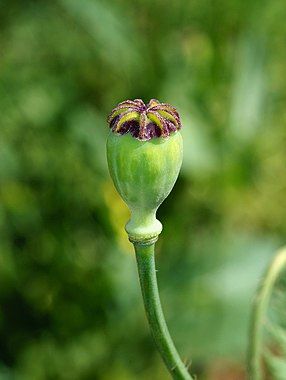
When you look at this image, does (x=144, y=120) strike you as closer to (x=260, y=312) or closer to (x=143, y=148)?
(x=143, y=148)

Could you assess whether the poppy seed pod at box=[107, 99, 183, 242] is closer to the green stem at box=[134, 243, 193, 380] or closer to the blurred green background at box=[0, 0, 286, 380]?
the green stem at box=[134, 243, 193, 380]

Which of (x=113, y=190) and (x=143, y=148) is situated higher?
(x=113, y=190)

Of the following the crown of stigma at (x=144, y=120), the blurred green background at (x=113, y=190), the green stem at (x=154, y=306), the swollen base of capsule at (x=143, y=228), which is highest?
the blurred green background at (x=113, y=190)

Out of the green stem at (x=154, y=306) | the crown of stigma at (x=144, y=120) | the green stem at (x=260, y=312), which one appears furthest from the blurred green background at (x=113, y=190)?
the crown of stigma at (x=144, y=120)

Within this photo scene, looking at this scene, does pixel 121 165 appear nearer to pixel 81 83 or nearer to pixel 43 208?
pixel 43 208

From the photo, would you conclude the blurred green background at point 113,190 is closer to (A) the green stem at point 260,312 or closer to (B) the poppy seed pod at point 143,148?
(A) the green stem at point 260,312

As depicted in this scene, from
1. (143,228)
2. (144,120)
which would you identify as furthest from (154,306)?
(144,120)

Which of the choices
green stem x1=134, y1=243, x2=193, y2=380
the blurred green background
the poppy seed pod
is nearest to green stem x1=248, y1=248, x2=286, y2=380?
green stem x1=134, y1=243, x2=193, y2=380

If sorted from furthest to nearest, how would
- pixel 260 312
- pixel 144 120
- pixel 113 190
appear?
Result: pixel 113 190, pixel 260 312, pixel 144 120
